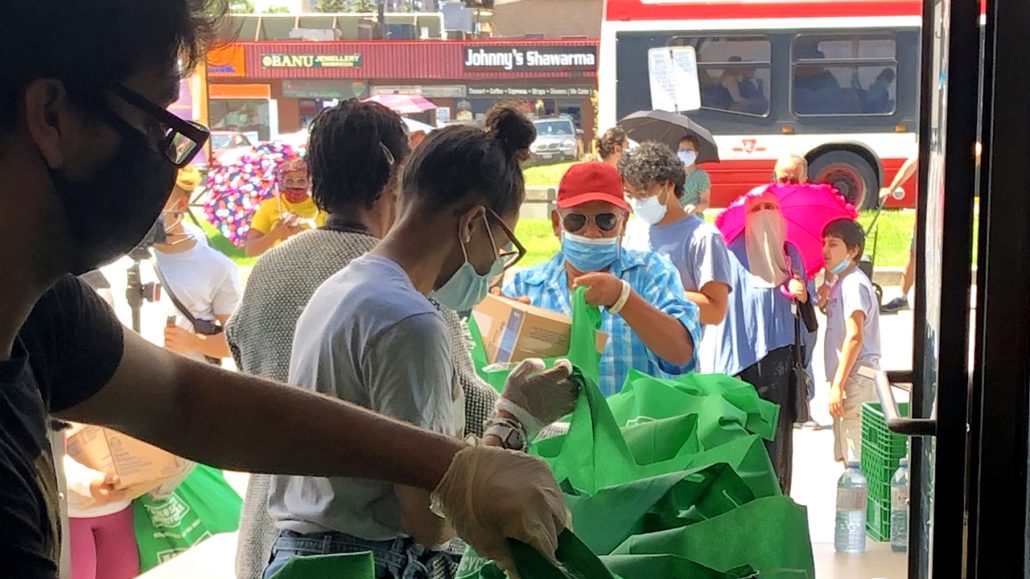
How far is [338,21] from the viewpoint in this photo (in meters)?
15.1

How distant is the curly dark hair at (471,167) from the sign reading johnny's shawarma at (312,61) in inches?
507

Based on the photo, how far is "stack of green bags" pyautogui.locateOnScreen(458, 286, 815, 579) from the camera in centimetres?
127

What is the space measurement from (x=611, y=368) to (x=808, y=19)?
30.5ft

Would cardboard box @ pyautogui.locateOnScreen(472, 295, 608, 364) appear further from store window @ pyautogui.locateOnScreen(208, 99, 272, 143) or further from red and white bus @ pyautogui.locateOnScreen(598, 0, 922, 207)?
store window @ pyautogui.locateOnScreen(208, 99, 272, 143)

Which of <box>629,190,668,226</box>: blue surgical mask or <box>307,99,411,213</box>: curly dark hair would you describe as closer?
<box>307,99,411,213</box>: curly dark hair

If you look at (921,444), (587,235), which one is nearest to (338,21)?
(587,235)

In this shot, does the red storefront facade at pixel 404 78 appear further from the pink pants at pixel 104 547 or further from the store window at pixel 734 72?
the pink pants at pixel 104 547

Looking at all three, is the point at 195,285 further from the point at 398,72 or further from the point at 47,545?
the point at 398,72

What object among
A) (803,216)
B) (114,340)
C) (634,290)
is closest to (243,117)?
(803,216)

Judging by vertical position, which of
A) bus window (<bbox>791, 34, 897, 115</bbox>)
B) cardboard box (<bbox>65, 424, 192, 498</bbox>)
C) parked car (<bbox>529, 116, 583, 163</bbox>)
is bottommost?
cardboard box (<bbox>65, 424, 192, 498</bbox>)

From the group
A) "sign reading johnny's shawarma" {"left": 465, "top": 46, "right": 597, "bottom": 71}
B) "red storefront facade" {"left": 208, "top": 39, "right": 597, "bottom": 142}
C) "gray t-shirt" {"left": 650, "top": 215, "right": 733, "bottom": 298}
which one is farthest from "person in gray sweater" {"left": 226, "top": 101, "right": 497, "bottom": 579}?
"sign reading johnny's shawarma" {"left": 465, "top": 46, "right": 597, "bottom": 71}

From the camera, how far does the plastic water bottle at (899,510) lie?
268 centimetres

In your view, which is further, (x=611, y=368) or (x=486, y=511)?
(x=611, y=368)

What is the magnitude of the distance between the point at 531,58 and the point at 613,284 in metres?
11.7
